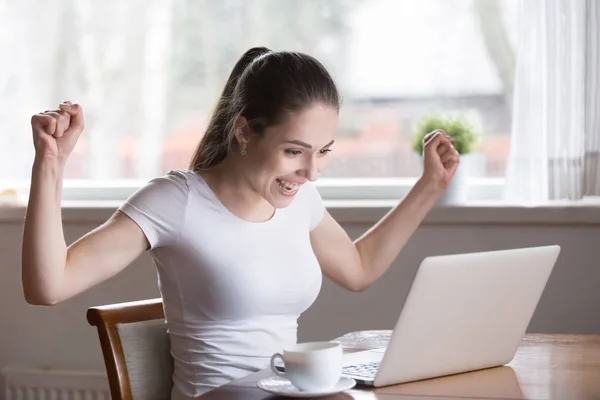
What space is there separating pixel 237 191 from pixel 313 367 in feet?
1.89

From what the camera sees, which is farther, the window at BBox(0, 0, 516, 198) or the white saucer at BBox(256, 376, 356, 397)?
the window at BBox(0, 0, 516, 198)

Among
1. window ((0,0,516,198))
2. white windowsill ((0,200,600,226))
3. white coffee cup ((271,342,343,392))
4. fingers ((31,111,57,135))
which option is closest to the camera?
white coffee cup ((271,342,343,392))

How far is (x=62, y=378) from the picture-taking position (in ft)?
9.53

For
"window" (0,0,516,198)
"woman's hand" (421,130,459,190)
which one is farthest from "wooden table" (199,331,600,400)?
"window" (0,0,516,198)

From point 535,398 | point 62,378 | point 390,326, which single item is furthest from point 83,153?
point 535,398

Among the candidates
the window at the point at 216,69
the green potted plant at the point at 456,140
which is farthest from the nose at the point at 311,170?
the window at the point at 216,69

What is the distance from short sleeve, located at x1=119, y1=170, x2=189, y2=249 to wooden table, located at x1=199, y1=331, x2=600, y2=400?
0.34 metres

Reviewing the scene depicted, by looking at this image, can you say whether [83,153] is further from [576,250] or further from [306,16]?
[576,250]

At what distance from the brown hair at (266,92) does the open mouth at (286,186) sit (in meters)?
0.10

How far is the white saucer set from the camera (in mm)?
1285

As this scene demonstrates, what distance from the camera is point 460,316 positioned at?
1418 millimetres

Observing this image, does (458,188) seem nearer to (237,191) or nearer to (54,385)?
(237,191)

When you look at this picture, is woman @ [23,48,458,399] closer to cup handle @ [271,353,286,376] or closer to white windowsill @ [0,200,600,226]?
cup handle @ [271,353,286,376]

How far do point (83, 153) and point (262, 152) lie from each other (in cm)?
158
